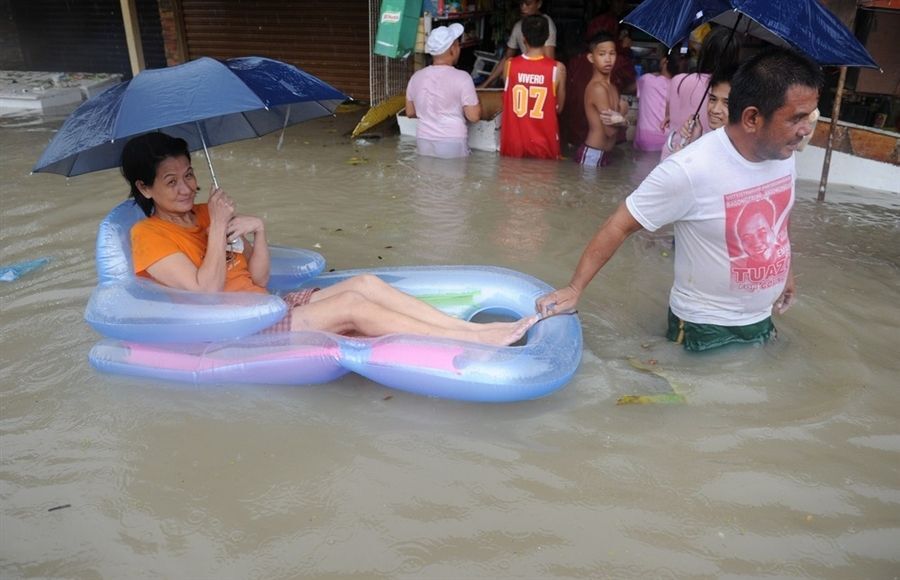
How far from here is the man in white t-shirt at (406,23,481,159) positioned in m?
6.80

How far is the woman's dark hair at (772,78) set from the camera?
2.58 m

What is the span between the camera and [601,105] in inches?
252

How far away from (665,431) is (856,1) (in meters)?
4.69

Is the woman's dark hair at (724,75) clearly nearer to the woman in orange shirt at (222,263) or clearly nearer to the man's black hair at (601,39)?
the woman in orange shirt at (222,263)

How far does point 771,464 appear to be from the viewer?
8.91ft

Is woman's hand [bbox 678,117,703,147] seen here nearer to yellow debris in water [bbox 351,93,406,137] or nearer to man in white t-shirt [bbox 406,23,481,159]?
man in white t-shirt [bbox 406,23,481,159]

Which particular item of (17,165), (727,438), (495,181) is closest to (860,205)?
(495,181)

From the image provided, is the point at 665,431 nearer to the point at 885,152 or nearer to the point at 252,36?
the point at 885,152

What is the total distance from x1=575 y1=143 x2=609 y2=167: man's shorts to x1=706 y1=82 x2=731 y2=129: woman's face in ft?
9.60

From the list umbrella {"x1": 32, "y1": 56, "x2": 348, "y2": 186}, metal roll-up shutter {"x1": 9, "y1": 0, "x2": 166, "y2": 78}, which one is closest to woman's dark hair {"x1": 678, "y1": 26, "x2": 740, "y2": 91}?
umbrella {"x1": 32, "y1": 56, "x2": 348, "y2": 186}

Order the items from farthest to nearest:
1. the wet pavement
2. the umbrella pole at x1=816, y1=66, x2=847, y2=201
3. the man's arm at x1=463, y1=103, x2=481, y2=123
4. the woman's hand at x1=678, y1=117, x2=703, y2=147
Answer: the wet pavement
the man's arm at x1=463, y1=103, x2=481, y2=123
the umbrella pole at x1=816, y1=66, x2=847, y2=201
the woman's hand at x1=678, y1=117, x2=703, y2=147

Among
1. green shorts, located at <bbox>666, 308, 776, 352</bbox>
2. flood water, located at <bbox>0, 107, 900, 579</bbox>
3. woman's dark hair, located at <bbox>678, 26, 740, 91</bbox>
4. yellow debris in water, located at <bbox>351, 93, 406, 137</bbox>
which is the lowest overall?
flood water, located at <bbox>0, 107, 900, 579</bbox>

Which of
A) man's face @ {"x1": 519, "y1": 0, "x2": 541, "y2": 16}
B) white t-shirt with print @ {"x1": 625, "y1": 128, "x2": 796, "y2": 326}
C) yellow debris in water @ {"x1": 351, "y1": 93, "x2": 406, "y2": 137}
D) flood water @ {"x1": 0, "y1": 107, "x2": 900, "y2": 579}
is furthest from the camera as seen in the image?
yellow debris in water @ {"x1": 351, "y1": 93, "x2": 406, "y2": 137}

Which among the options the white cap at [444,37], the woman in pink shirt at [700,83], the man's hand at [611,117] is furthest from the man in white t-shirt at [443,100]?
the woman in pink shirt at [700,83]
